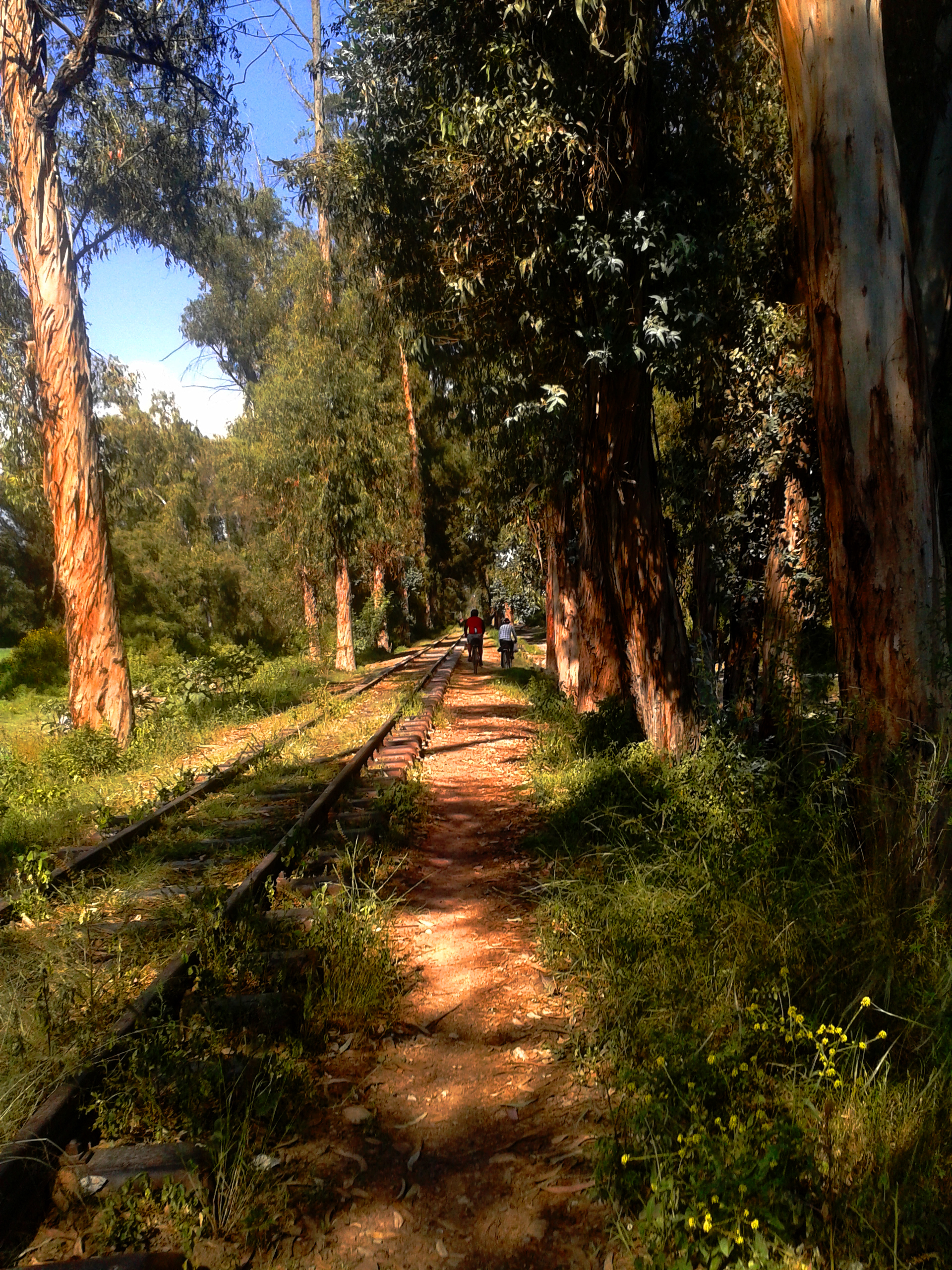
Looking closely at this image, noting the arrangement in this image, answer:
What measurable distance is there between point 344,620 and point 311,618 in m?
8.62

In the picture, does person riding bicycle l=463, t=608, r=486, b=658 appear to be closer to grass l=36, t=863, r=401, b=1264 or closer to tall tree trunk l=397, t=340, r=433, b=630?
tall tree trunk l=397, t=340, r=433, b=630

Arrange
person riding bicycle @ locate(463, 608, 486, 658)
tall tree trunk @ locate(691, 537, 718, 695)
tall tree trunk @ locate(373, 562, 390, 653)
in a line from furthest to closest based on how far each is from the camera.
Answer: tall tree trunk @ locate(373, 562, 390, 653) → person riding bicycle @ locate(463, 608, 486, 658) → tall tree trunk @ locate(691, 537, 718, 695)

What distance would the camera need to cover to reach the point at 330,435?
2502 cm

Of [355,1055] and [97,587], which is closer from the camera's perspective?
[355,1055]

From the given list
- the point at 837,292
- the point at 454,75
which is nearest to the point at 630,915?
the point at 837,292

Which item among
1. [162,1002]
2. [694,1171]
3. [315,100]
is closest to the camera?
[694,1171]

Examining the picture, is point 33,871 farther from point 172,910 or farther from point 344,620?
point 344,620

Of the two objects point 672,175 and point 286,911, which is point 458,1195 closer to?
point 286,911

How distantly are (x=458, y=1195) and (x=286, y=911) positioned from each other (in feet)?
7.98

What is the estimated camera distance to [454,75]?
9.04 metres

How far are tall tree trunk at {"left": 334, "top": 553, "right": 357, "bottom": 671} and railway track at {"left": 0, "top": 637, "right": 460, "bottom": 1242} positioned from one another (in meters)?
16.5

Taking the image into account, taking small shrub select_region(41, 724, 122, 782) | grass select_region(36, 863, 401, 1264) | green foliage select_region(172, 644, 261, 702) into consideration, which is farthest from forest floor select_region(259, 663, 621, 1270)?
green foliage select_region(172, 644, 261, 702)

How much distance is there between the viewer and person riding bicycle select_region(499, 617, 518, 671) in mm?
24766

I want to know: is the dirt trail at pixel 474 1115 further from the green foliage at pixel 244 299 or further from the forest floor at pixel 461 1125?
the green foliage at pixel 244 299
